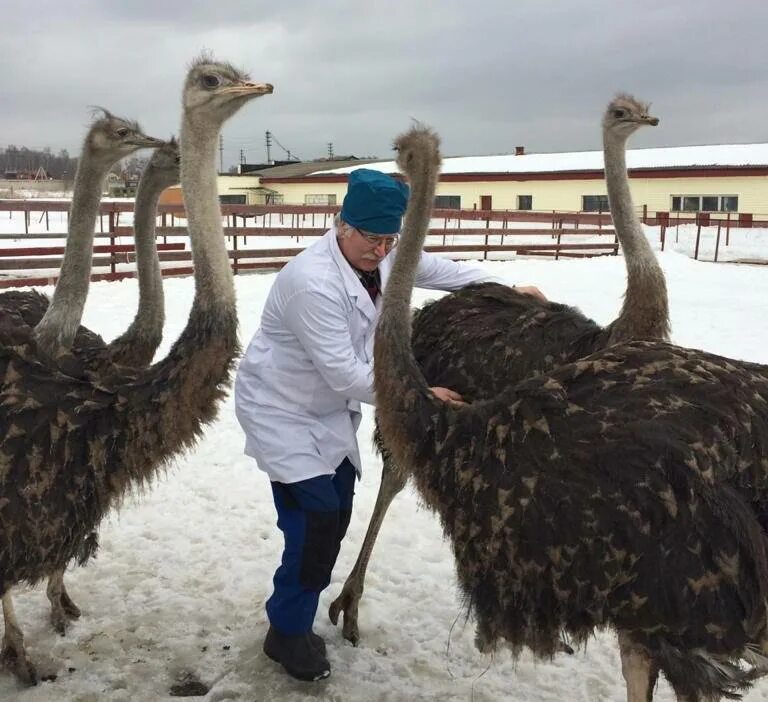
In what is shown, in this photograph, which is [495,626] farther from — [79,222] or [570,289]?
[570,289]

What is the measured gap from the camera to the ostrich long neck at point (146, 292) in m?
3.58

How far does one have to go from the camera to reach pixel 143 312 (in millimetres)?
3715

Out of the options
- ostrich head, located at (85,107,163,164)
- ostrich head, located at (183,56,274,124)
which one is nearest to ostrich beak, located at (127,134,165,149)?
ostrich head, located at (85,107,163,164)

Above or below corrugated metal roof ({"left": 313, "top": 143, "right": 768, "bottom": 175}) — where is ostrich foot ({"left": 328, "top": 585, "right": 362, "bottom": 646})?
below

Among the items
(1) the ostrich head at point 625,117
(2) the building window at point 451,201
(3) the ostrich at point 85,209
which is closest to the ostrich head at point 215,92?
(3) the ostrich at point 85,209

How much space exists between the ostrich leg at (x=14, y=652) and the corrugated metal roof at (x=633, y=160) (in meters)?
26.4

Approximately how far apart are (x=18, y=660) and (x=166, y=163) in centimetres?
204

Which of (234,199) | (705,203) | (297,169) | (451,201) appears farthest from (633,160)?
(297,169)

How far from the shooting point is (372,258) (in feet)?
9.67

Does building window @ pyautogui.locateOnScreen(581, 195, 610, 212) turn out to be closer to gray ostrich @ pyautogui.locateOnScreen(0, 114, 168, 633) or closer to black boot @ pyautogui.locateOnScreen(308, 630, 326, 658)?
gray ostrich @ pyautogui.locateOnScreen(0, 114, 168, 633)

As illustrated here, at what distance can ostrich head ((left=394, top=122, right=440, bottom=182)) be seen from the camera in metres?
2.68

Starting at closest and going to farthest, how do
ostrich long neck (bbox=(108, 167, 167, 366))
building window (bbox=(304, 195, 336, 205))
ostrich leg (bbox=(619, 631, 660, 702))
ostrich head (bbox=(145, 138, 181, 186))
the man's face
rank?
ostrich leg (bbox=(619, 631, 660, 702)) < the man's face < ostrich long neck (bbox=(108, 167, 167, 366)) < ostrich head (bbox=(145, 138, 181, 186)) < building window (bbox=(304, 195, 336, 205))

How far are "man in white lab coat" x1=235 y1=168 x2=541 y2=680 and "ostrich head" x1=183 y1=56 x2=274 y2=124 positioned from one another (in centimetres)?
55

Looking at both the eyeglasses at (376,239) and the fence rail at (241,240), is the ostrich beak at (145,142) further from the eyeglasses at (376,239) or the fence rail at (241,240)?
the fence rail at (241,240)
